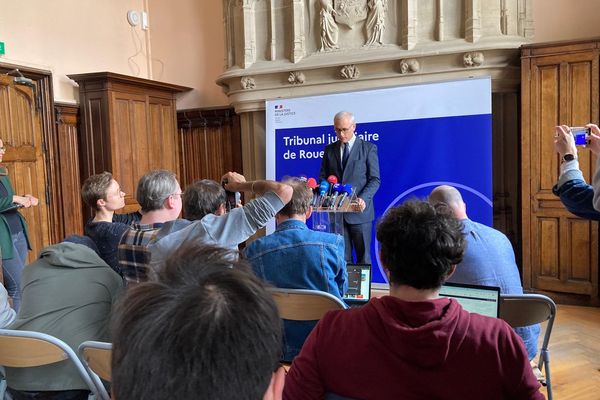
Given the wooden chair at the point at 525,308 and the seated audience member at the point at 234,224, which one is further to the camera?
the seated audience member at the point at 234,224

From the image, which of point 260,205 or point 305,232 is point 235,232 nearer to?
point 260,205

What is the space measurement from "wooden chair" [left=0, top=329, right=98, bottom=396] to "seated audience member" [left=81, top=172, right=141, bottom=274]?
97 cm

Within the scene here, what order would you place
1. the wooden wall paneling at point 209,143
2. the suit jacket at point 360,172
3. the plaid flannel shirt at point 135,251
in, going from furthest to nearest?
the wooden wall paneling at point 209,143 < the suit jacket at point 360,172 < the plaid flannel shirt at point 135,251

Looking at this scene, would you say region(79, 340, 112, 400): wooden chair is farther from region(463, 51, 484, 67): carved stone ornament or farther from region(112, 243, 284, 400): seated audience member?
region(463, 51, 484, 67): carved stone ornament

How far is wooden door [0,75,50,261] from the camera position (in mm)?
5293

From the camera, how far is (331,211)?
3.76 metres

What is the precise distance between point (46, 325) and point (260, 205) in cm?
89

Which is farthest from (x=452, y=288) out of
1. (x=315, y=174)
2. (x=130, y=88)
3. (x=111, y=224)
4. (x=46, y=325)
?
(x=130, y=88)

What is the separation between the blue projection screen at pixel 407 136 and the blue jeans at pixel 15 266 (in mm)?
2607

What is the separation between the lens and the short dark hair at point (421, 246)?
128 centimetres

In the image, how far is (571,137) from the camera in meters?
2.20

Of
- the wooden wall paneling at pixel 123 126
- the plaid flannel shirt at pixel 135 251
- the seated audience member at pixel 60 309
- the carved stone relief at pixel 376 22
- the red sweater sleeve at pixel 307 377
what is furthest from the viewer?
the wooden wall paneling at pixel 123 126

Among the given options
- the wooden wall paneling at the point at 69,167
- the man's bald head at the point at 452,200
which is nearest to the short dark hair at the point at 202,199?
the man's bald head at the point at 452,200

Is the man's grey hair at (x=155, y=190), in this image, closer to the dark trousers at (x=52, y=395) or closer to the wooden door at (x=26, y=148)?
the dark trousers at (x=52, y=395)
